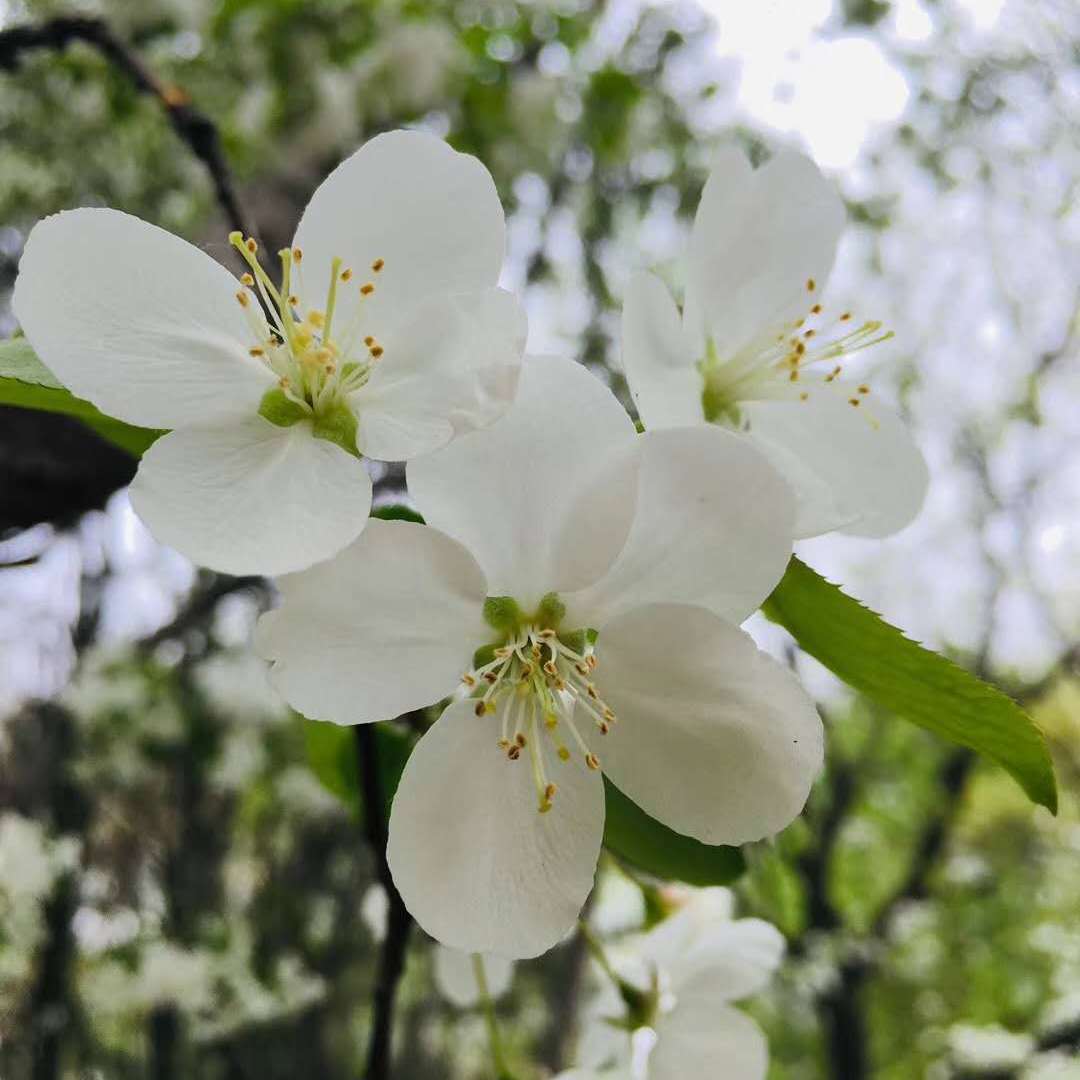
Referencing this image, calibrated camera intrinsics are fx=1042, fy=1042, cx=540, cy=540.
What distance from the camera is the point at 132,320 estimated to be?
372 millimetres

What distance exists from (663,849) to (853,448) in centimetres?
21

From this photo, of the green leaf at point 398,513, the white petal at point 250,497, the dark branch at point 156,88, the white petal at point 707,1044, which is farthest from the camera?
the dark branch at point 156,88

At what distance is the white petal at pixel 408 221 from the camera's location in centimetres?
39

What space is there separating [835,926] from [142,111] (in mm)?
3324

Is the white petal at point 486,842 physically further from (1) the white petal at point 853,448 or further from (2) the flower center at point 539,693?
(1) the white petal at point 853,448

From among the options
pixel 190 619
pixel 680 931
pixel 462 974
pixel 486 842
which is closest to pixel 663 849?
pixel 486 842

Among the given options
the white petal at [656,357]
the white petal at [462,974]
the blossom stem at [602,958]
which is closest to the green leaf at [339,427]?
the white petal at [656,357]

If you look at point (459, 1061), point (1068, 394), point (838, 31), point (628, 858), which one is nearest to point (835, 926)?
point (459, 1061)

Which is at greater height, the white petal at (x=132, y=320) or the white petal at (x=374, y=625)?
the white petal at (x=132, y=320)

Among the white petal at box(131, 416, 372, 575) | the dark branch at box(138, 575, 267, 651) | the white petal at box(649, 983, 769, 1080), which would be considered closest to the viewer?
the white petal at box(131, 416, 372, 575)

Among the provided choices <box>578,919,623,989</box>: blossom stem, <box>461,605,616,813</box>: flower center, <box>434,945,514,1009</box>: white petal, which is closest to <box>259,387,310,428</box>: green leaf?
<box>461,605,616,813</box>: flower center

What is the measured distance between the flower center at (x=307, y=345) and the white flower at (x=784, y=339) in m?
0.14

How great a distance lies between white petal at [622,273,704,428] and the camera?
0.39 meters

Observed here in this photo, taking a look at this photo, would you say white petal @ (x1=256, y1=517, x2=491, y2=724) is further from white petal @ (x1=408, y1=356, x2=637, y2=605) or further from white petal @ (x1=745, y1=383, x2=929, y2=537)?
white petal @ (x1=745, y1=383, x2=929, y2=537)
